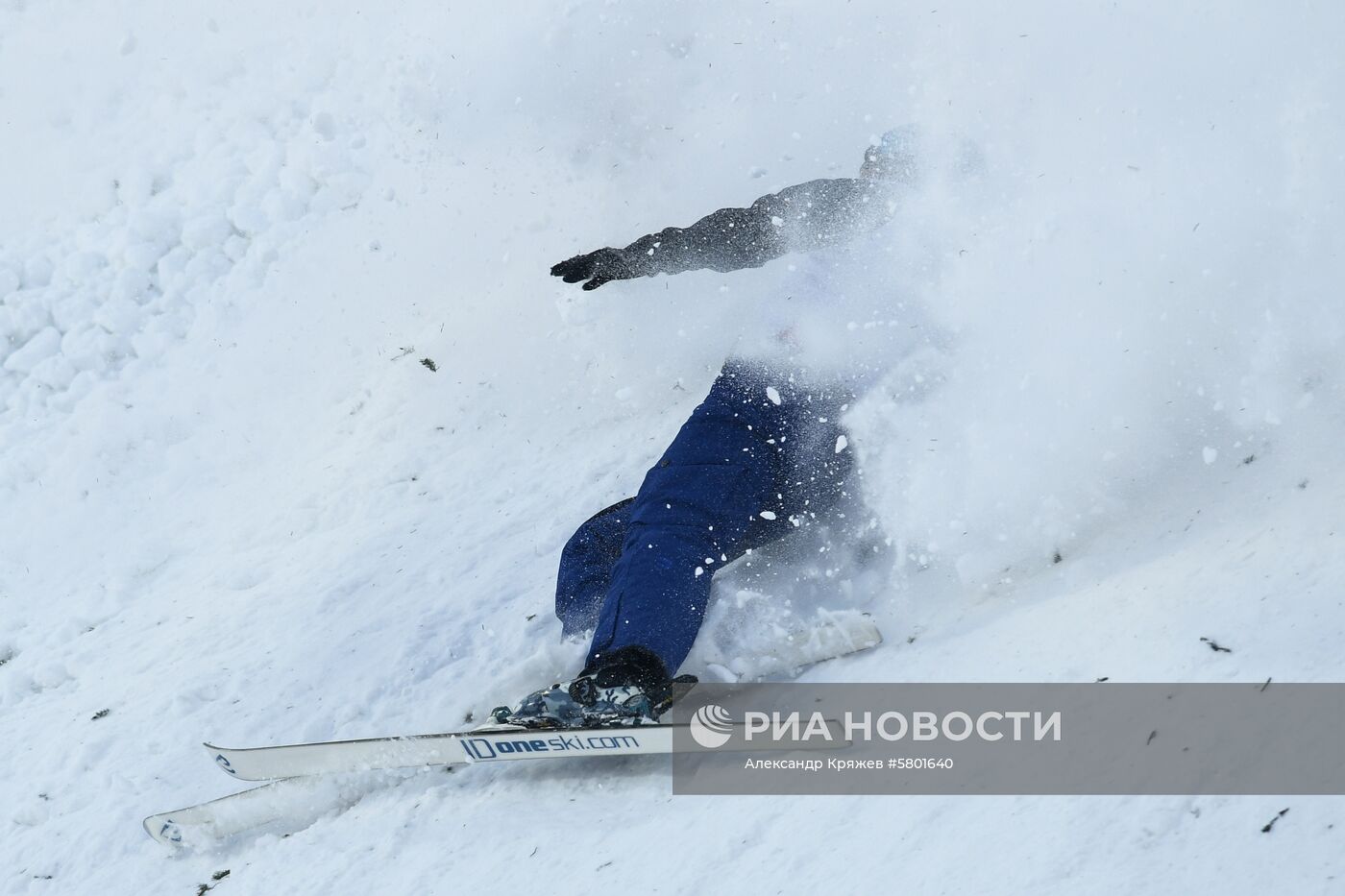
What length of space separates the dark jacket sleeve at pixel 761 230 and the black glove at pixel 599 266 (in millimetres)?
44

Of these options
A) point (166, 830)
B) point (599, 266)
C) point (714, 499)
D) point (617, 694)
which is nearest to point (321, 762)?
point (166, 830)

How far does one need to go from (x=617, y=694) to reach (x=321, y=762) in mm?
1057

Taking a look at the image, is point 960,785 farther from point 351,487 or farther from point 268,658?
point 351,487

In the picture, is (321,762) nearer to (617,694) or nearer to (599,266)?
(617,694)

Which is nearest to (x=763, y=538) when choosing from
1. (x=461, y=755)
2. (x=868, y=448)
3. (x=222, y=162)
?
(x=868, y=448)

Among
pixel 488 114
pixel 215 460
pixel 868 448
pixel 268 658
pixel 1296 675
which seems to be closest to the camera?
pixel 1296 675

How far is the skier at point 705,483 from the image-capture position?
3193 mm

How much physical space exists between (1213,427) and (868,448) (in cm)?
115

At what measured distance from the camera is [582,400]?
18.0 ft

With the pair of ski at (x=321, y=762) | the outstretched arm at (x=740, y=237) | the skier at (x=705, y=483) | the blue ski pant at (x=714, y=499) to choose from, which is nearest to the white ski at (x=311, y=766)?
the pair of ski at (x=321, y=762)

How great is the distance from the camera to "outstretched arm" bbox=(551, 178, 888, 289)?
4.45 m

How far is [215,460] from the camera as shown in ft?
19.0

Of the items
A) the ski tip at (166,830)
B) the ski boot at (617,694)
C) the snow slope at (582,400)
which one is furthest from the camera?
the ski tip at (166,830)

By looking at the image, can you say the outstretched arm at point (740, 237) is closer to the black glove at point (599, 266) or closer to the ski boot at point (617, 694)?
the black glove at point (599, 266)
